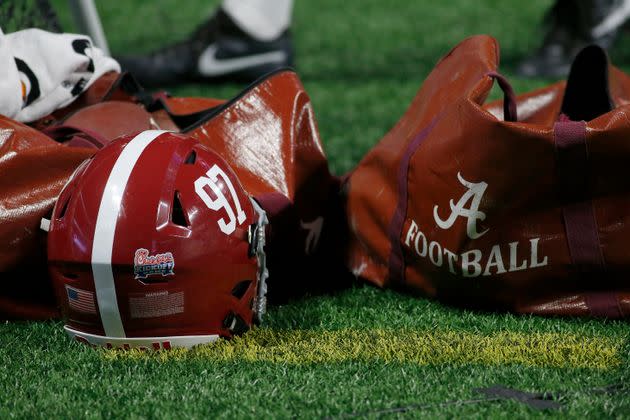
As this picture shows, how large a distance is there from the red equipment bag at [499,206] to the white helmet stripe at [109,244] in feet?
2.05

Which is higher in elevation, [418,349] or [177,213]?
[177,213]

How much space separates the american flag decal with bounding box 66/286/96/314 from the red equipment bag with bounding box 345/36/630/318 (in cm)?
70

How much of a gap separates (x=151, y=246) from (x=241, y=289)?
242mm

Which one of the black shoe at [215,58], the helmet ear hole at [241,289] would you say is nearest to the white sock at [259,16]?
the black shoe at [215,58]

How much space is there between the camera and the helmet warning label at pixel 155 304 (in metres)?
1.78

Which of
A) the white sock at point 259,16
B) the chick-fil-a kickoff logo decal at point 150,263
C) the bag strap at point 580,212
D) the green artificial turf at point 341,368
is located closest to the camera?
the green artificial turf at point 341,368

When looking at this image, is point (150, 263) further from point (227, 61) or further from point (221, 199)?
point (227, 61)

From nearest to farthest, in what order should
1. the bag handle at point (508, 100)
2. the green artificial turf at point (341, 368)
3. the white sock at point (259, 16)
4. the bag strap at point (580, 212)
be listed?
the green artificial turf at point (341, 368), the bag strap at point (580, 212), the bag handle at point (508, 100), the white sock at point (259, 16)

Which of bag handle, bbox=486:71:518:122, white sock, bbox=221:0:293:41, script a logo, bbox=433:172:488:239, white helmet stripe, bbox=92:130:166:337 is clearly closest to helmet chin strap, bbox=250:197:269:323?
white helmet stripe, bbox=92:130:166:337

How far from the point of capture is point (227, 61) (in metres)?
4.08

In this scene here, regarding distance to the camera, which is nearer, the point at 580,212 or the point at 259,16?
the point at 580,212

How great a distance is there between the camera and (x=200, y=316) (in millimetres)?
1850

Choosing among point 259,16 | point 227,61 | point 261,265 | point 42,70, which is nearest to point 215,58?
point 227,61

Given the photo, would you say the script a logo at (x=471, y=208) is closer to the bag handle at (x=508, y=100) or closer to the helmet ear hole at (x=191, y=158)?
the bag handle at (x=508, y=100)
